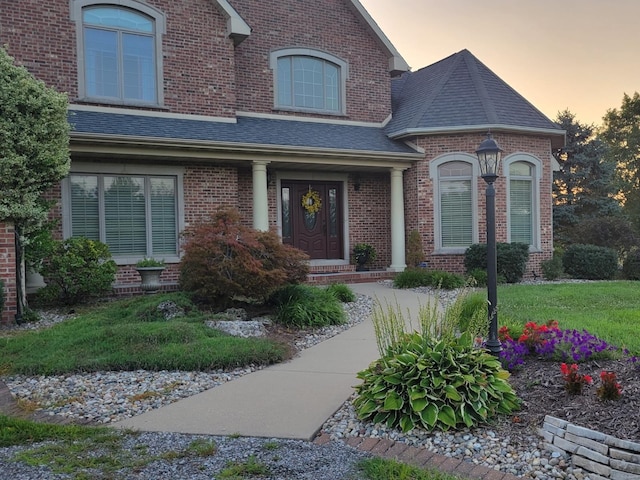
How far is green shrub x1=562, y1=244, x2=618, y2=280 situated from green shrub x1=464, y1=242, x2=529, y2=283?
2.30m

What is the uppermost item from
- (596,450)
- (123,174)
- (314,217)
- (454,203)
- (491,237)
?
(123,174)

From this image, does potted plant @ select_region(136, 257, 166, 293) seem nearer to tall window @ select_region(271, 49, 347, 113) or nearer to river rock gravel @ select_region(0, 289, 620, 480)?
tall window @ select_region(271, 49, 347, 113)

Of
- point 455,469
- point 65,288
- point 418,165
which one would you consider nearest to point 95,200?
point 65,288

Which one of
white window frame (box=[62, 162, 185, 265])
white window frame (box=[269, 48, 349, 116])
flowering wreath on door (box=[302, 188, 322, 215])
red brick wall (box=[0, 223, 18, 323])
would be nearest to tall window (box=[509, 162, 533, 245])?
white window frame (box=[269, 48, 349, 116])

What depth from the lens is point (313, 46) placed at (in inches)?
558

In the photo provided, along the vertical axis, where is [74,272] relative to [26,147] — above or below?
below

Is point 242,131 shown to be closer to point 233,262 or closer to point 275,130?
point 275,130

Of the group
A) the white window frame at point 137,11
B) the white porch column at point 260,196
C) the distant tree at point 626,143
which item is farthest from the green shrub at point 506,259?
the distant tree at point 626,143

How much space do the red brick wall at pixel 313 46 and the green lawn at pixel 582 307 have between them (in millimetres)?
6444

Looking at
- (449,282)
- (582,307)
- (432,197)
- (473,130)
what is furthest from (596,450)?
(473,130)

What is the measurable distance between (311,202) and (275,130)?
7.10 feet

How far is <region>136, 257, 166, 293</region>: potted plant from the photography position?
10234 millimetres

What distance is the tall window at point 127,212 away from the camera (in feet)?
36.1

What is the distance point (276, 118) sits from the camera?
533 inches
